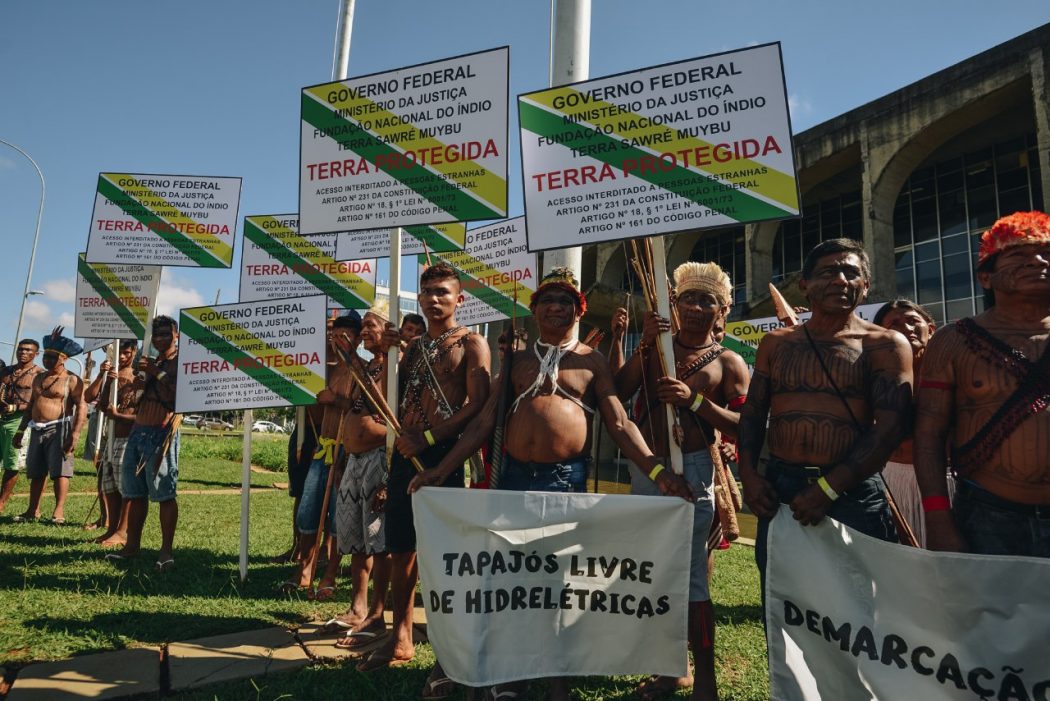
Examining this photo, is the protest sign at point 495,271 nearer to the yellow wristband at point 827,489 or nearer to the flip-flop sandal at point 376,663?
the flip-flop sandal at point 376,663

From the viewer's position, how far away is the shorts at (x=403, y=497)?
3.63 metres

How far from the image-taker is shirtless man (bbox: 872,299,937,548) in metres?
4.07

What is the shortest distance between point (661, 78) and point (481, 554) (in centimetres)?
257

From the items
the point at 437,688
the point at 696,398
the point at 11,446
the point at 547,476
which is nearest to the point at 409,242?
the point at 547,476

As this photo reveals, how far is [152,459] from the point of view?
5.95m

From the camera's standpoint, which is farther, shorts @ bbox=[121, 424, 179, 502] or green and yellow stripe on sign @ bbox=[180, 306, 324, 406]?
shorts @ bbox=[121, 424, 179, 502]

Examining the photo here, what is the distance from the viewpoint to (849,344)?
2.79m

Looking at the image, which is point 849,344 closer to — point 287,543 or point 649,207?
point 649,207

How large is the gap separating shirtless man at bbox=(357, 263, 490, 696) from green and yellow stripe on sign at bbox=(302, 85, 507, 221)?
1.41 feet

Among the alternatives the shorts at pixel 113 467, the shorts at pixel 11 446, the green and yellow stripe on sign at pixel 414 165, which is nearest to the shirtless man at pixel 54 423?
→ the shorts at pixel 11 446

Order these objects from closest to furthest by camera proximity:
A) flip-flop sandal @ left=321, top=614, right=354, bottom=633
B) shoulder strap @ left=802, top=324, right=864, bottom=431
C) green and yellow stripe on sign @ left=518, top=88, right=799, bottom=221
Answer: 1. shoulder strap @ left=802, top=324, right=864, bottom=431
2. green and yellow stripe on sign @ left=518, top=88, right=799, bottom=221
3. flip-flop sandal @ left=321, top=614, right=354, bottom=633

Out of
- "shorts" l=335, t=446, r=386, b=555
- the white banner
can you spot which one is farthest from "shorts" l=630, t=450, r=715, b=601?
"shorts" l=335, t=446, r=386, b=555

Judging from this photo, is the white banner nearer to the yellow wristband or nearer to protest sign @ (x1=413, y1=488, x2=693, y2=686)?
the yellow wristband

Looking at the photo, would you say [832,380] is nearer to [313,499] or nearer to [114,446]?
[313,499]
